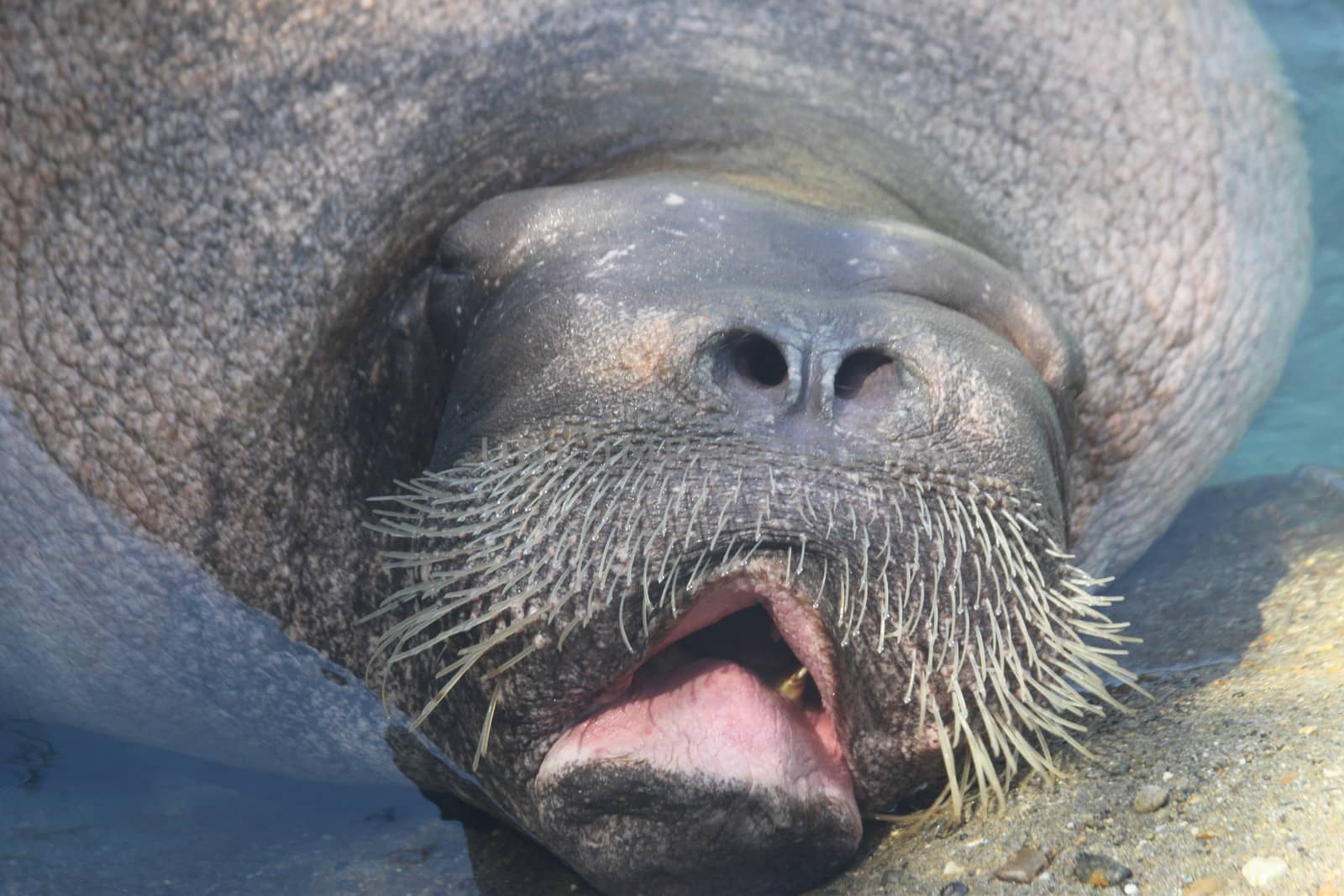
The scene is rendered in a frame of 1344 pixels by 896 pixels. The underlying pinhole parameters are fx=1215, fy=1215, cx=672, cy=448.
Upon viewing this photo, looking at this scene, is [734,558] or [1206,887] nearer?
[1206,887]

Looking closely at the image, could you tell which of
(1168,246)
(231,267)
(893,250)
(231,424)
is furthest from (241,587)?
(1168,246)

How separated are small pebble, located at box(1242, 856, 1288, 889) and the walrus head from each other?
52 centimetres

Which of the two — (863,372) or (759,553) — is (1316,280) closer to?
(863,372)

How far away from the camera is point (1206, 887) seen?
244cm

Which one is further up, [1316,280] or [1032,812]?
[1316,280]

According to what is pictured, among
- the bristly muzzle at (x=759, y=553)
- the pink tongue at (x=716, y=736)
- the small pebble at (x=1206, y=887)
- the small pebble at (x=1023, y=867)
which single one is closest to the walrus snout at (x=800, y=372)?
the bristly muzzle at (x=759, y=553)

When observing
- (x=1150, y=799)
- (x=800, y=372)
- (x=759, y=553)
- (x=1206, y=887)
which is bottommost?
(x=1206, y=887)

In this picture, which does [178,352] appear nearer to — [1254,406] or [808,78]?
[808,78]

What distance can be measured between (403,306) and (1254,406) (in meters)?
4.13

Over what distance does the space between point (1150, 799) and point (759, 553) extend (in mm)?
1106

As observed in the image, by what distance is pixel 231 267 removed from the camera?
361 centimetres

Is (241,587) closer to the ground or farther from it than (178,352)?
closer to the ground

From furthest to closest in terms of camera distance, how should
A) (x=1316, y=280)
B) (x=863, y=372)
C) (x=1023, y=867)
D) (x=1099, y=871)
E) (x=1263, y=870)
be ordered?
(x=1316, y=280)
(x=863, y=372)
(x=1023, y=867)
(x=1099, y=871)
(x=1263, y=870)

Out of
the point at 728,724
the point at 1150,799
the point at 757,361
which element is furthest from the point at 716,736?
the point at 1150,799
